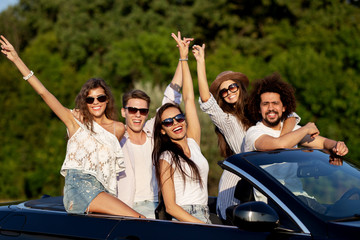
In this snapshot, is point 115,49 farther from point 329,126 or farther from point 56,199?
point 56,199

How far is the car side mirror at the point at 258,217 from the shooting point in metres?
2.80

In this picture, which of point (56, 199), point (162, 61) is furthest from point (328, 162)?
point (162, 61)

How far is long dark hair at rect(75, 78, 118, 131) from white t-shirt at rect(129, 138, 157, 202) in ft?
1.09

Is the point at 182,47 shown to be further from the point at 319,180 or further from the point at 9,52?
the point at 319,180

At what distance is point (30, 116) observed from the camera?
1506 inches

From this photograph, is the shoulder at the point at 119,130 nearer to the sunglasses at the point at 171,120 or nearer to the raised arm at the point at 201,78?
the sunglasses at the point at 171,120

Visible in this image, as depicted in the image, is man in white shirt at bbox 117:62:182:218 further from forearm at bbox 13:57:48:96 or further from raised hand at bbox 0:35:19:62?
raised hand at bbox 0:35:19:62

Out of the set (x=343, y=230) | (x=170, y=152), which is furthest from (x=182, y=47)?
(x=343, y=230)

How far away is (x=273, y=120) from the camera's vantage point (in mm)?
4246

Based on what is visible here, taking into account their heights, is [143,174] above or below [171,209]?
above

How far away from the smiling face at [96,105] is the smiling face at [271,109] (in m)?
1.36

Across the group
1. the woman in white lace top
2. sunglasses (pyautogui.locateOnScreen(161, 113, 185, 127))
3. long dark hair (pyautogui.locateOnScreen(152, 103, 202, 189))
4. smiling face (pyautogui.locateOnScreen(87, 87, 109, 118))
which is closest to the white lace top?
the woman in white lace top

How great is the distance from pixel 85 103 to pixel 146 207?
103 centimetres

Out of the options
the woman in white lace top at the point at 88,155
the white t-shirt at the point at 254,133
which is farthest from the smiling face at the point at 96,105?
the white t-shirt at the point at 254,133
